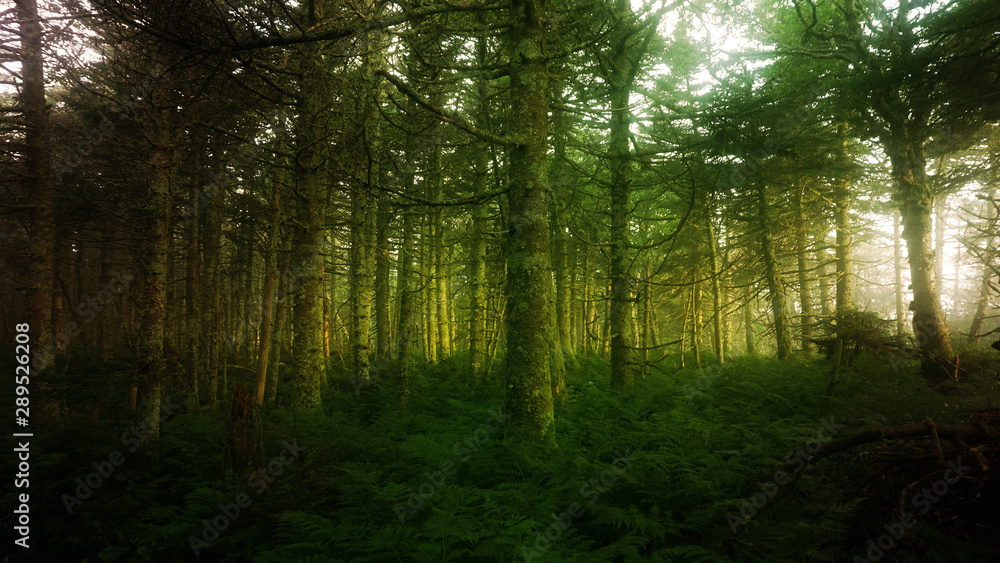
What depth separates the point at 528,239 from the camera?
5375mm

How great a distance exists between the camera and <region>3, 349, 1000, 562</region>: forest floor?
2.87 meters

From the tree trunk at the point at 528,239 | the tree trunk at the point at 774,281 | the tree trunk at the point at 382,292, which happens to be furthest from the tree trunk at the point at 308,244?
the tree trunk at the point at 774,281

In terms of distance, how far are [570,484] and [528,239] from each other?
116 inches

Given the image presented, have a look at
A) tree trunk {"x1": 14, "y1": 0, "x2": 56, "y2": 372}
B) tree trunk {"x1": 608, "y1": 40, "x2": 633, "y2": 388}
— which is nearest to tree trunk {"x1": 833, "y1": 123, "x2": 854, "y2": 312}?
tree trunk {"x1": 608, "y1": 40, "x2": 633, "y2": 388}

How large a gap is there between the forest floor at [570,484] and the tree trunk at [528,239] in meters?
0.64

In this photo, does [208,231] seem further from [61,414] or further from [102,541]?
[102,541]

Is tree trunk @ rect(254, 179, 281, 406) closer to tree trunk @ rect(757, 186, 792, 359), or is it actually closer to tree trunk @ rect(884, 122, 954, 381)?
tree trunk @ rect(757, 186, 792, 359)

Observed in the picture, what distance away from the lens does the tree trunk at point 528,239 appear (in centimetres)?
524

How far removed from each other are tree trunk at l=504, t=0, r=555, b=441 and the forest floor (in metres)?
0.64

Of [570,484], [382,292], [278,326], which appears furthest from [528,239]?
[382,292]

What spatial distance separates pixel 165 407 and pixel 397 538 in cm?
885

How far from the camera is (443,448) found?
5.71m

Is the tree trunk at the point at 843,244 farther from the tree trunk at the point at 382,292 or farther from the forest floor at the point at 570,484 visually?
the tree trunk at the point at 382,292

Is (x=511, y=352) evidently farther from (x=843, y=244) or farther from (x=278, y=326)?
(x=843, y=244)
